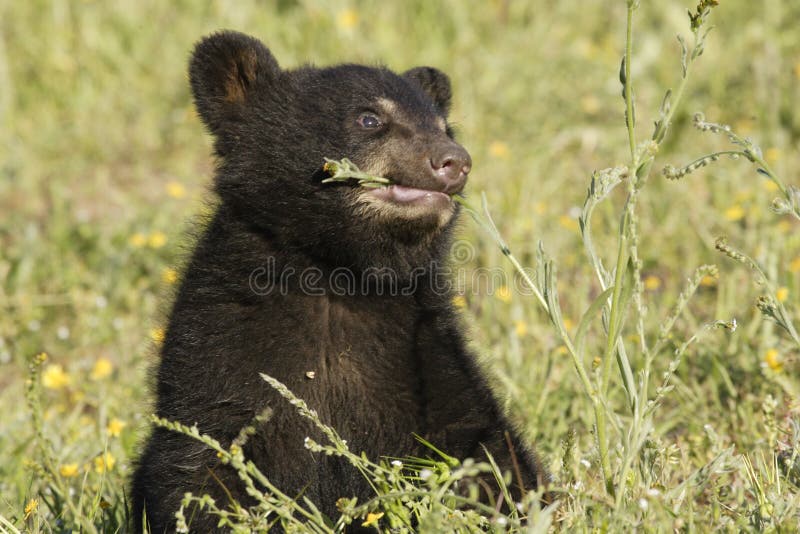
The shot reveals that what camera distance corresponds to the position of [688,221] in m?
6.37

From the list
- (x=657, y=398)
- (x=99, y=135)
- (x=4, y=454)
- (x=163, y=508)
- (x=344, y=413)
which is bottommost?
(x=4, y=454)

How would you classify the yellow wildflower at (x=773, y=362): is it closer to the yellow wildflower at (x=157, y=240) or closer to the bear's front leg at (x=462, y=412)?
the bear's front leg at (x=462, y=412)

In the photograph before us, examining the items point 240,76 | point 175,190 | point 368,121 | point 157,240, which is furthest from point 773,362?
point 175,190

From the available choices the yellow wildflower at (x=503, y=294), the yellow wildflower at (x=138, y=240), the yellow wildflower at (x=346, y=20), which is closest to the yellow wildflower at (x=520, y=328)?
the yellow wildflower at (x=503, y=294)

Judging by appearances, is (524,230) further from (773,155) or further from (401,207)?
(401,207)

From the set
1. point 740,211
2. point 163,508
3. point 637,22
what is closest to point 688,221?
point 740,211

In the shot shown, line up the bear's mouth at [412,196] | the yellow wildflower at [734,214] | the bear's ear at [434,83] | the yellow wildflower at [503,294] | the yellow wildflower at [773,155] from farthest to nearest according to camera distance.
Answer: the yellow wildflower at [773,155]
the yellow wildflower at [734,214]
the yellow wildflower at [503,294]
the bear's ear at [434,83]
the bear's mouth at [412,196]

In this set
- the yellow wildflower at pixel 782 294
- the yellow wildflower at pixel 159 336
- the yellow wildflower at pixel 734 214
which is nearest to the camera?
the yellow wildflower at pixel 159 336

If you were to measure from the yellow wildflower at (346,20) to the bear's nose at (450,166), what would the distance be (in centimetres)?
522

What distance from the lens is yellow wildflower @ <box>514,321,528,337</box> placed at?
17.5ft

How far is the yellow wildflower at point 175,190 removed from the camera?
276 inches

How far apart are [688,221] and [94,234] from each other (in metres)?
3.76

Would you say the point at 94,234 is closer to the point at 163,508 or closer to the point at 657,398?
the point at 163,508

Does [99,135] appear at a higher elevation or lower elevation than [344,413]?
higher
